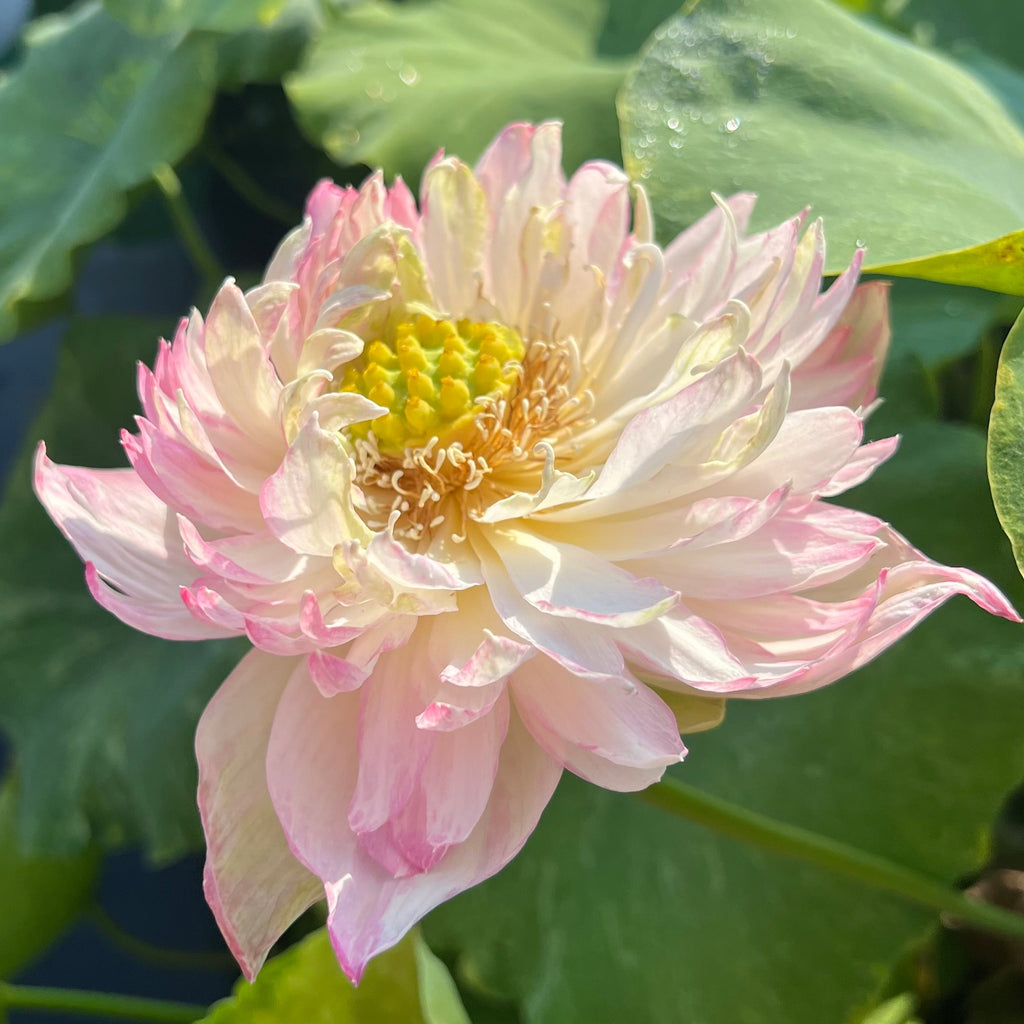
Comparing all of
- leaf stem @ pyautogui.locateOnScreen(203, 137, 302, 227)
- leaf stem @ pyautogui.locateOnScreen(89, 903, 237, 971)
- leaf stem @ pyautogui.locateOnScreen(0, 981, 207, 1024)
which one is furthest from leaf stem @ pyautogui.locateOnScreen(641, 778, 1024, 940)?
leaf stem @ pyautogui.locateOnScreen(203, 137, 302, 227)

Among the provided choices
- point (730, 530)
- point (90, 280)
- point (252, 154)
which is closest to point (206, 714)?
point (730, 530)

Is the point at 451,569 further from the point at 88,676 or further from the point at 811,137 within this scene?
the point at 88,676

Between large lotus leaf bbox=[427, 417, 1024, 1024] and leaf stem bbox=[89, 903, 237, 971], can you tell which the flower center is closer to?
large lotus leaf bbox=[427, 417, 1024, 1024]

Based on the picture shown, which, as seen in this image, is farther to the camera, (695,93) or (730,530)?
(695,93)

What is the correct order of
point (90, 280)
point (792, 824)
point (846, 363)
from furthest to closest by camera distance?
point (90, 280) < point (792, 824) < point (846, 363)

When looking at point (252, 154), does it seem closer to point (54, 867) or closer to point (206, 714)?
point (54, 867)

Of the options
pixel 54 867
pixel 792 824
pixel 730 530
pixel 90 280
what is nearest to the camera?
pixel 730 530
